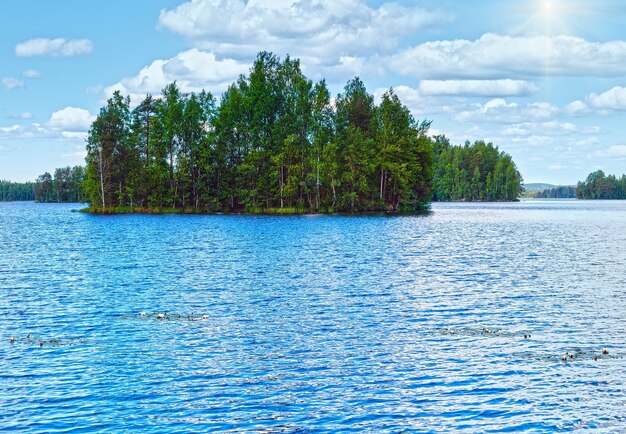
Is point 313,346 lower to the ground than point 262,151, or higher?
lower

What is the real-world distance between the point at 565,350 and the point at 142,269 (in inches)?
1720

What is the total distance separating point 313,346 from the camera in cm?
3238

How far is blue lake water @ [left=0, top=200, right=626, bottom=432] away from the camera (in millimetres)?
22766

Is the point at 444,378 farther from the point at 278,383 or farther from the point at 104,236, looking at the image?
the point at 104,236

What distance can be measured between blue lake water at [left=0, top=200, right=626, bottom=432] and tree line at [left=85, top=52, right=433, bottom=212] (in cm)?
10391

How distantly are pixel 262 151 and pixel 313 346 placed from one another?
146128mm

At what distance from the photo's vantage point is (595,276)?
58312 millimetres

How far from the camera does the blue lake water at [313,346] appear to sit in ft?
74.7

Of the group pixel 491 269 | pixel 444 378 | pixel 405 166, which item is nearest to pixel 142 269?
pixel 491 269

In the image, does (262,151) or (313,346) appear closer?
(313,346)

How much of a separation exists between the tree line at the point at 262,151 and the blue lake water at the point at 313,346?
4091 inches

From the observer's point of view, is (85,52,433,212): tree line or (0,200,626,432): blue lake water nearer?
(0,200,626,432): blue lake water

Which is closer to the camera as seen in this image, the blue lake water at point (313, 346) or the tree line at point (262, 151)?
the blue lake water at point (313, 346)

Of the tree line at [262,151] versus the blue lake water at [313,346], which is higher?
the tree line at [262,151]
